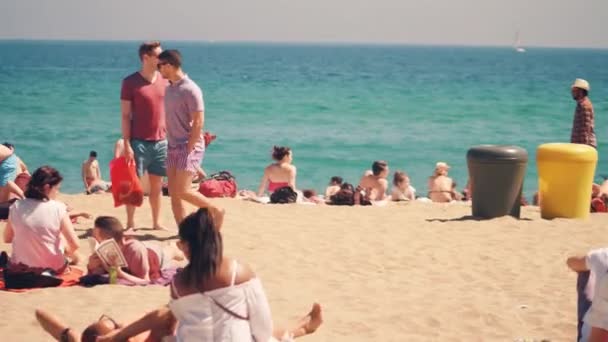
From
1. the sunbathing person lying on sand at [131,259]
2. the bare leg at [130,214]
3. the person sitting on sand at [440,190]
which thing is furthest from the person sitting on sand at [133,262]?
the person sitting on sand at [440,190]

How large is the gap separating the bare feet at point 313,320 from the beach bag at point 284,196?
5.62 metres

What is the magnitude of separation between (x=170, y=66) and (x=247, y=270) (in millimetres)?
3410

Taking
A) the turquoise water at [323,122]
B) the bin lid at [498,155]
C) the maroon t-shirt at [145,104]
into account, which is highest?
the maroon t-shirt at [145,104]

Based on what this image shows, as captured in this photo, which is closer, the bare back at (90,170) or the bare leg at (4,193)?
the bare leg at (4,193)

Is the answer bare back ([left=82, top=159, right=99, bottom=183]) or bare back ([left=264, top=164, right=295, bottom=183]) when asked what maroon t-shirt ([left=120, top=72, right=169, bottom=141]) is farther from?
bare back ([left=82, top=159, right=99, bottom=183])

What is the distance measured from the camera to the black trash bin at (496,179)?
9.59 m

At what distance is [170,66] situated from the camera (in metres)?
7.70

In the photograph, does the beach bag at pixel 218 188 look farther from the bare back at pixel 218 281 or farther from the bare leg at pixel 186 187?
the bare back at pixel 218 281

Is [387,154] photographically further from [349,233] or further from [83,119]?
[349,233]

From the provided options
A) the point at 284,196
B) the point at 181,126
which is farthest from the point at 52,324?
the point at 284,196

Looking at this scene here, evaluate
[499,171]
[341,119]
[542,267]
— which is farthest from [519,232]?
[341,119]

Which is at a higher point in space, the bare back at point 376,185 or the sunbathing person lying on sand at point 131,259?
the sunbathing person lying on sand at point 131,259

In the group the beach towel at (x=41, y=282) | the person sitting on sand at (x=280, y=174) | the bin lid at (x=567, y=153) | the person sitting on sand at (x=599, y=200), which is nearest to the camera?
the beach towel at (x=41, y=282)

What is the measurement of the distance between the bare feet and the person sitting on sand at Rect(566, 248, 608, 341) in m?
1.47
